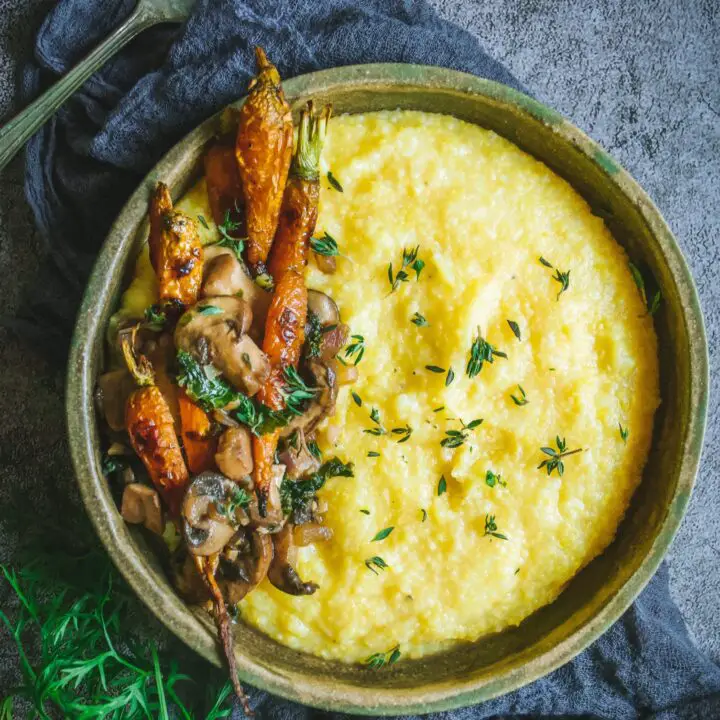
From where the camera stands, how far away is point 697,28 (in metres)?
3.98

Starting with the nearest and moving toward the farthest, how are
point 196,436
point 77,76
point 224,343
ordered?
point 224,343 < point 196,436 < point 77,76

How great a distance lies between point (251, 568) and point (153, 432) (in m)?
0.62

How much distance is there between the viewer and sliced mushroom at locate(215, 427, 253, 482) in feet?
9.31

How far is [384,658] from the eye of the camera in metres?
3.22

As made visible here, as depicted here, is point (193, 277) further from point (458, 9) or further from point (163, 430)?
point (458, 9)

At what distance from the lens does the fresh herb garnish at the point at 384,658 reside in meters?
3.20

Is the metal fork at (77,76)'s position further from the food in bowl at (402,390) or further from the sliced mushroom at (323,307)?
the sliced mushroom at (323,307)

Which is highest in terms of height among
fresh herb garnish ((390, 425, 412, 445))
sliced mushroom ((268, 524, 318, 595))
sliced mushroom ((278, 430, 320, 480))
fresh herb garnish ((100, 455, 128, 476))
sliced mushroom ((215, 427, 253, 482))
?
fresh herb garnish ((390, 425, 412, 445))

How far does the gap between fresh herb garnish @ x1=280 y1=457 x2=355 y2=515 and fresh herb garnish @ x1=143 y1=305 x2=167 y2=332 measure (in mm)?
727

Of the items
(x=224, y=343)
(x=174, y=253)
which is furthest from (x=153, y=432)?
(x=174, y=253)

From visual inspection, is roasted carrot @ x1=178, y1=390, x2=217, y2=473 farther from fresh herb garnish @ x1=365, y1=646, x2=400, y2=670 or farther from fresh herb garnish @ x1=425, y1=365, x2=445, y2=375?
fresh herb garnish @ x1=365, y1=646, x2=400, y2=670

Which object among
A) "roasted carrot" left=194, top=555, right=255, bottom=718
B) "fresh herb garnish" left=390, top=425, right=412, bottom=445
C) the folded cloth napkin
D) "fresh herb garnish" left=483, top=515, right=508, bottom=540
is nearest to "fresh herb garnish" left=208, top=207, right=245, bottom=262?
the folded cloth napkin

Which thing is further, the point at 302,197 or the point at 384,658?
the point at 384,658

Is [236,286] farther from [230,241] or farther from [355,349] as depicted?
[355,349]
